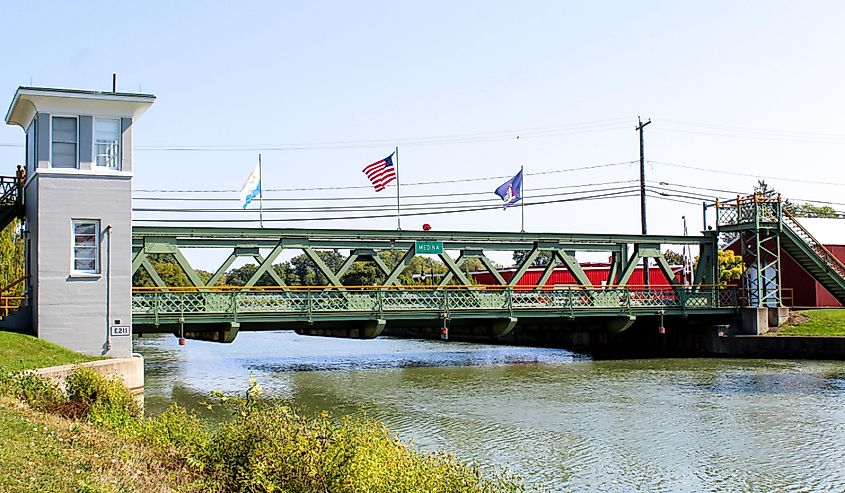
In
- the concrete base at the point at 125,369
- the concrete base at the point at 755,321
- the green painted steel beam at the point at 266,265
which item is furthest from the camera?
the concrete base at the point at 755,321

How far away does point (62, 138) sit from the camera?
78.0ft

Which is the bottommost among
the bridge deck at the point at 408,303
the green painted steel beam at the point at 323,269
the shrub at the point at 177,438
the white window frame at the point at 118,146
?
the shrub at the point at 177,438

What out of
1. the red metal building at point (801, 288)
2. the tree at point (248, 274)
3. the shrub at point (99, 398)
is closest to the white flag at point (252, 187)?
the shrub at point (99, 398)

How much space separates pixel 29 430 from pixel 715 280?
112 feet

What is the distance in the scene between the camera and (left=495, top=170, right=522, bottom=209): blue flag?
1533 inches

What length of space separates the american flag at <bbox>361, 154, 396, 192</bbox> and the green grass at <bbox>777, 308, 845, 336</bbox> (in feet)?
57.6

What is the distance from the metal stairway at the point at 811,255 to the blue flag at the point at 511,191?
468 inches

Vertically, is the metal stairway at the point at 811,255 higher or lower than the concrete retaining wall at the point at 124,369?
higher

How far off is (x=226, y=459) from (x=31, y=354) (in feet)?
37.3

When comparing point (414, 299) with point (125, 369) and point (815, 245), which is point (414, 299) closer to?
point (125, 369)

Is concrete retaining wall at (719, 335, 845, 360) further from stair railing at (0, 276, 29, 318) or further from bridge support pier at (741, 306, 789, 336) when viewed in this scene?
stair railing at (0, 276, 29, 318)

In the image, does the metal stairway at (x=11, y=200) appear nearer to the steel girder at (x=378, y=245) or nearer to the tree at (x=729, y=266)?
the steel girder at (x=378, y=245)

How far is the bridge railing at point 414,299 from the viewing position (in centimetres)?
2786

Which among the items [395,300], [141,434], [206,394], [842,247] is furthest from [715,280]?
[141,434]
